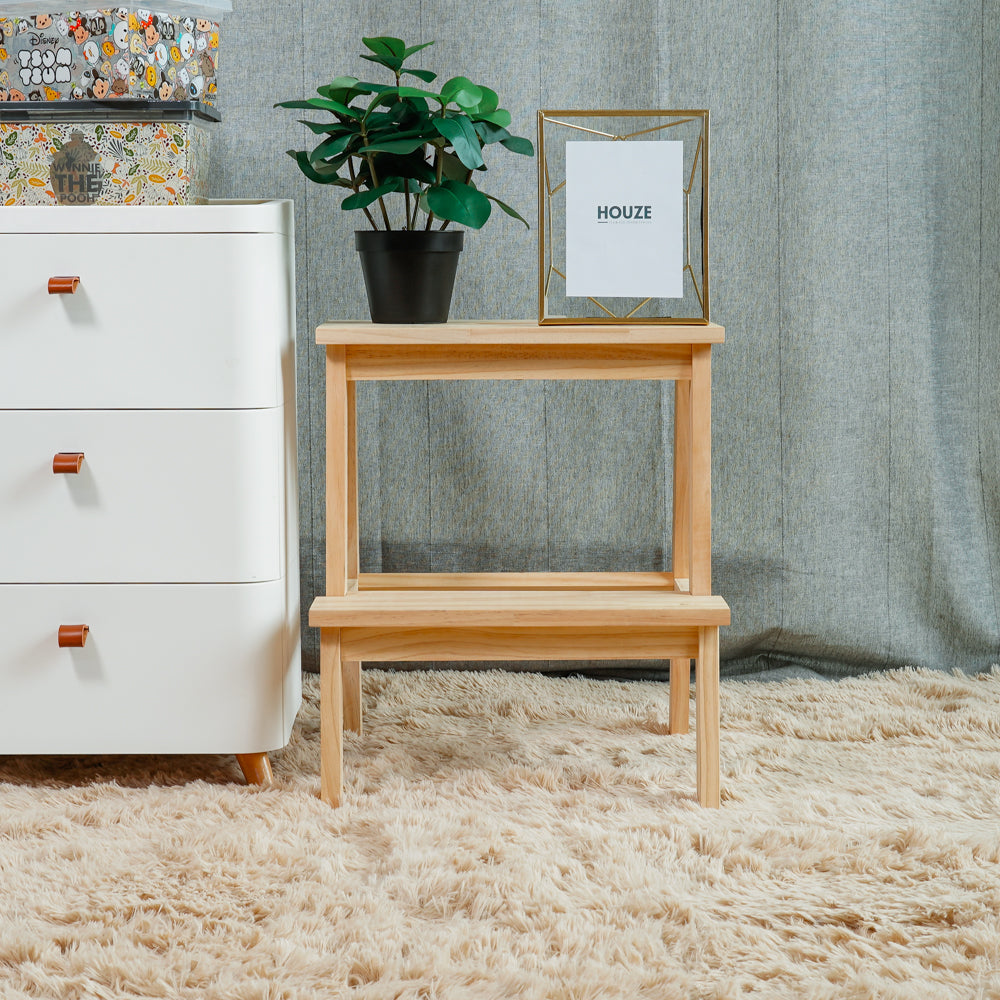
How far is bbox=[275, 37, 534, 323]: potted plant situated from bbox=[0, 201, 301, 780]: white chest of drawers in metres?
0.12

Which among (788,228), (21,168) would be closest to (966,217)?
(788,228)

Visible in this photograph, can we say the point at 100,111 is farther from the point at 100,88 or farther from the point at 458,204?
the point at 458,204

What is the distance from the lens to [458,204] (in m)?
1.32

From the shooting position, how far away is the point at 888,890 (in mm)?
1078

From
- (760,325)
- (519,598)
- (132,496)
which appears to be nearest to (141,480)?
(132,496)

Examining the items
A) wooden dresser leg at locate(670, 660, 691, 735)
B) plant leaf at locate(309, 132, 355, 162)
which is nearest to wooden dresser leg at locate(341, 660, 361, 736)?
wooden dresser leg at locate(670, 660, 691, 735)

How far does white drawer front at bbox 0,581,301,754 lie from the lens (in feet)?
4.37

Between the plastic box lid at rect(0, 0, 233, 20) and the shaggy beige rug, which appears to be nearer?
the shaggy beige rug

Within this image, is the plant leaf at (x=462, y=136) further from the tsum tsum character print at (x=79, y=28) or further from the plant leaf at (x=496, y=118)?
the tsum tsum character print at (x=79, y=28)

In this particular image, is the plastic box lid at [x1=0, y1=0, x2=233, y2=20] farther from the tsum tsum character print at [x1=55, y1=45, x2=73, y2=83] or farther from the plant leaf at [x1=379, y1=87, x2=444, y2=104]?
the plant leaf at [x1=379, y1=87, x2=444, y2=104]

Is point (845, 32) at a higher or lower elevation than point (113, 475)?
higher

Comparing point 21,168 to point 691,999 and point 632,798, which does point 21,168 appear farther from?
point 691,999

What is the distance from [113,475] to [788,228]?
1094 millimetres

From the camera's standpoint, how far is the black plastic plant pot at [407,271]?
1347mm
